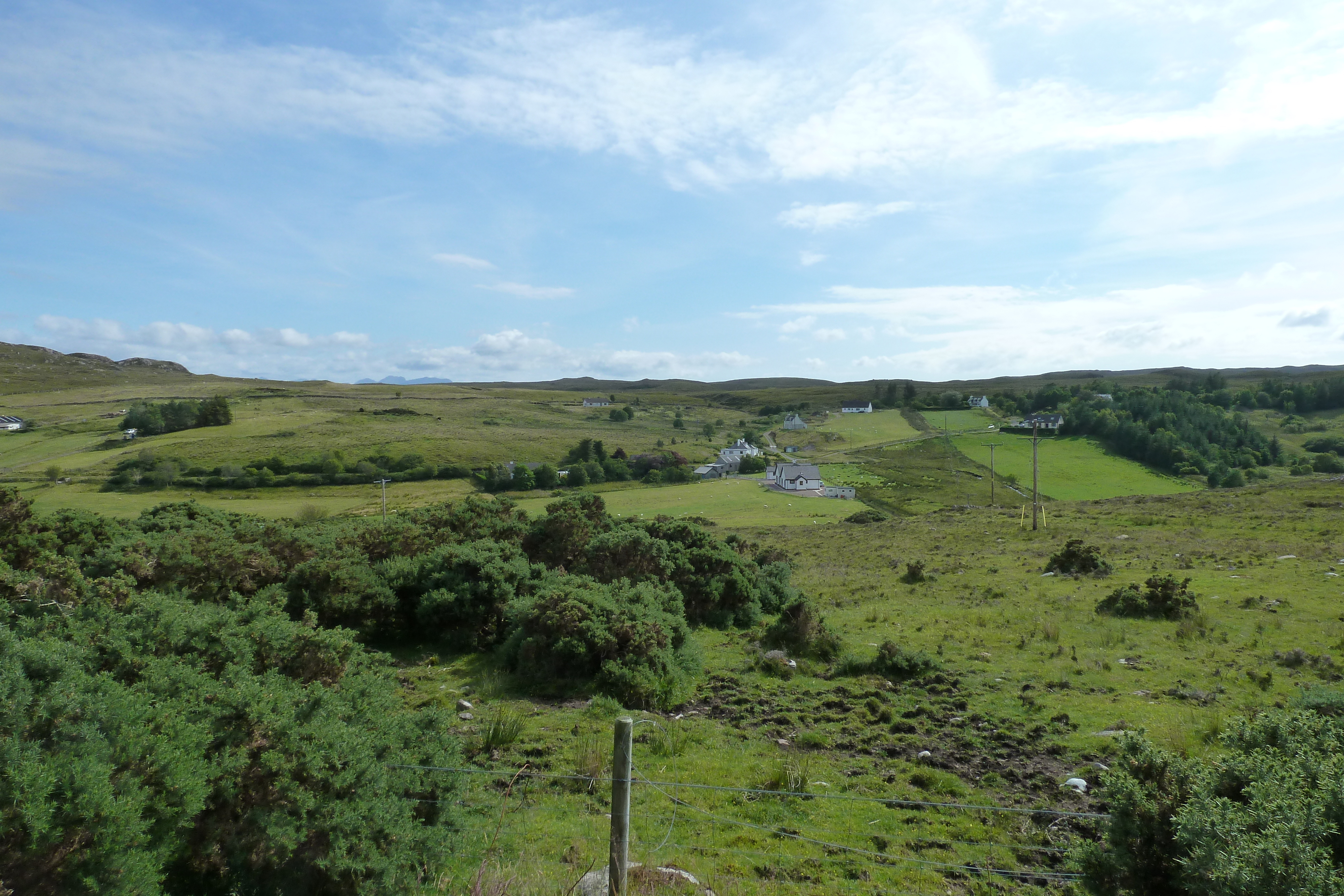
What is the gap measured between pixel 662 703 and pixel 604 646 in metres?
1.57

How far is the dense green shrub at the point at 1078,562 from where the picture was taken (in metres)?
23.3

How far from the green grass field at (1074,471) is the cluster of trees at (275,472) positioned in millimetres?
71099

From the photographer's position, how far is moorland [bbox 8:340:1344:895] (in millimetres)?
4734

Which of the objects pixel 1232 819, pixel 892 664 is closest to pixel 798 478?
pixel 892 664

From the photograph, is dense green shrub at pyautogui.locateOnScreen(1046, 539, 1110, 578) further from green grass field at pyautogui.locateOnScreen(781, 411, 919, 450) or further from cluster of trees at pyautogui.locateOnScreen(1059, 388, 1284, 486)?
green grass field at pyautogui.locateOnScreen(781, 411, 919, 450)

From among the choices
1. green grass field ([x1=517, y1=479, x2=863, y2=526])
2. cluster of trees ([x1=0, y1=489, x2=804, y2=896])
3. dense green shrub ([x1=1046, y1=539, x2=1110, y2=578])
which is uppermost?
cluster of trees ([x1=0, y1=489, x2=804, y2=896])

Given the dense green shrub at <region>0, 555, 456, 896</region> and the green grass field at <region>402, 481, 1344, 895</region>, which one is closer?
the dense green shrub at <region>0, 555, 456, 896</region>

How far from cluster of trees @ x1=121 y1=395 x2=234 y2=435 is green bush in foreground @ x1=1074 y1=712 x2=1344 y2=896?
416ft

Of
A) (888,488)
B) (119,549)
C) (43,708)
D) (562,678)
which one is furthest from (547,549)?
(888,488)

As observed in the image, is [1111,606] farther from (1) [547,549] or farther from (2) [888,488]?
(2) [888,488]

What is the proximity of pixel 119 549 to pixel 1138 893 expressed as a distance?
18184 mm

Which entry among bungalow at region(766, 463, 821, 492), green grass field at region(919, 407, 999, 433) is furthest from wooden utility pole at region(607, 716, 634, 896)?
green grass field at region(919, 407, 999, 433)

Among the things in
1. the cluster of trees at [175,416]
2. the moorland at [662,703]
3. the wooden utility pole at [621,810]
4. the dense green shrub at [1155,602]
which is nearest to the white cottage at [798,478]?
the moorland at [662,703]

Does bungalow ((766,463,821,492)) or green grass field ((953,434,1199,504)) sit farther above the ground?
green grass field ((953,434,1199,504))
